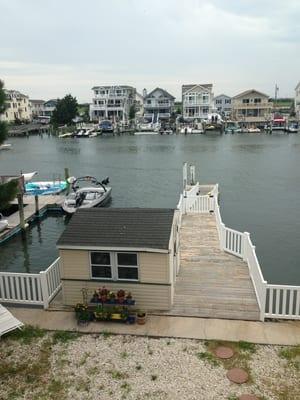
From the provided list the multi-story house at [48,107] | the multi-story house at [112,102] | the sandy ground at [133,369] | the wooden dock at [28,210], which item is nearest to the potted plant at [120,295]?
the sandy ground at [133,369]

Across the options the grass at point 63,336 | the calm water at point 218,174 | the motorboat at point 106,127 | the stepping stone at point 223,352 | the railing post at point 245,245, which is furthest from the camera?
the motorboat at point 106,127

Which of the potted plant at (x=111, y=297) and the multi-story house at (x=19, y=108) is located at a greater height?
the multi-story house at (x=19, y=108)

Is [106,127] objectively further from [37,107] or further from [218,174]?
[218,174]

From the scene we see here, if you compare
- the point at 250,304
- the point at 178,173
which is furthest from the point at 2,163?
the point at 250,304

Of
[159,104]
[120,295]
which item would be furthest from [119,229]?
[159,104]

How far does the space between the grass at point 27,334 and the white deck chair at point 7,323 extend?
7.0 inches

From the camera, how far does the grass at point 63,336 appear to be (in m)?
8.75

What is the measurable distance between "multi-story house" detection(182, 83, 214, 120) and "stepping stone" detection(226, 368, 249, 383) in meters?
102

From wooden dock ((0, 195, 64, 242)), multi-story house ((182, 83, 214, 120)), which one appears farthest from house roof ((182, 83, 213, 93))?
wooden dock ((0, 195, 64, 242))

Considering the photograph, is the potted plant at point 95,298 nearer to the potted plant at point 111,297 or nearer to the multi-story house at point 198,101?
the potted plant at point 111,297

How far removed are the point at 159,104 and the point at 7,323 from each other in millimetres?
107969

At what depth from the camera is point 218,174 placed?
42656mm

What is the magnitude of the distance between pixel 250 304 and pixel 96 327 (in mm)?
4007

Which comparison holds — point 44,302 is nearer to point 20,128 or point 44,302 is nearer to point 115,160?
point 115,160
